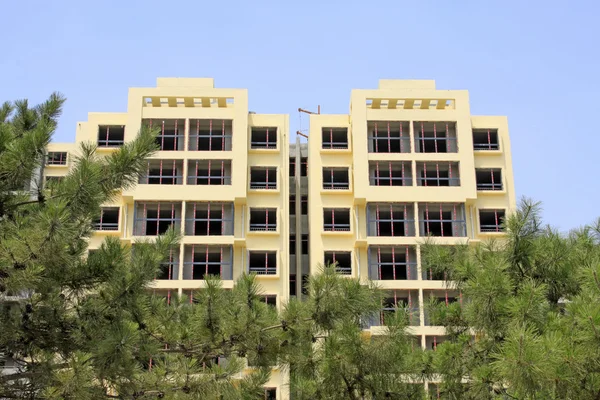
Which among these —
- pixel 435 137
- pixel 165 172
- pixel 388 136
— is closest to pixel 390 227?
pixel 388 136

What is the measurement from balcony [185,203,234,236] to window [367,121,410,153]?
5554 mm

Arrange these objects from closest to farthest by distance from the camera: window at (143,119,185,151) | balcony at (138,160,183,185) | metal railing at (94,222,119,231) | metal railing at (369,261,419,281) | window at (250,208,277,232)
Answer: metal railing at (369,261,419,281)
metal railing at (94,222,119,231)
balcony at (138,160,183,185)
window at (250,208,277,232)
window at (143,119,185,151)

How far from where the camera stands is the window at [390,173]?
2791 centimetres

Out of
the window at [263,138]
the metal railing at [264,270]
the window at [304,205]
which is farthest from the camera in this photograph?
the window at [304,205]

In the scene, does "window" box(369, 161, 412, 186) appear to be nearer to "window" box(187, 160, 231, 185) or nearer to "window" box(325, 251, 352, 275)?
"window" box(325, 251, 352, 275)

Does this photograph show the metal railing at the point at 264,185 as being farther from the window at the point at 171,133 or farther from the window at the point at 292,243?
the window at the point at 171,133

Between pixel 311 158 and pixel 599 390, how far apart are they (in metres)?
21.9

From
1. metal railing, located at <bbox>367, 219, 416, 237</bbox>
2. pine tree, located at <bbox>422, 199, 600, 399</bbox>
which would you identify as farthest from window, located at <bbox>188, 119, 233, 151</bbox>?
pine tree, located at <bbox>422, 199, 600, 399</bbox>

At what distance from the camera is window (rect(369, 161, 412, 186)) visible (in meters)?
27.9

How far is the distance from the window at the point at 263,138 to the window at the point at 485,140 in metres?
7.16

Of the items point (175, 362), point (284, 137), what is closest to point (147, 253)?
point (175, 362)

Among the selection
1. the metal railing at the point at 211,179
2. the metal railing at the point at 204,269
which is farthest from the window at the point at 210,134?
the metal railing at the point at 204,269

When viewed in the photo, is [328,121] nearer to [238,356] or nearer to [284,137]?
[284,137]

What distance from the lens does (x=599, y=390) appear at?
23.7 ft
